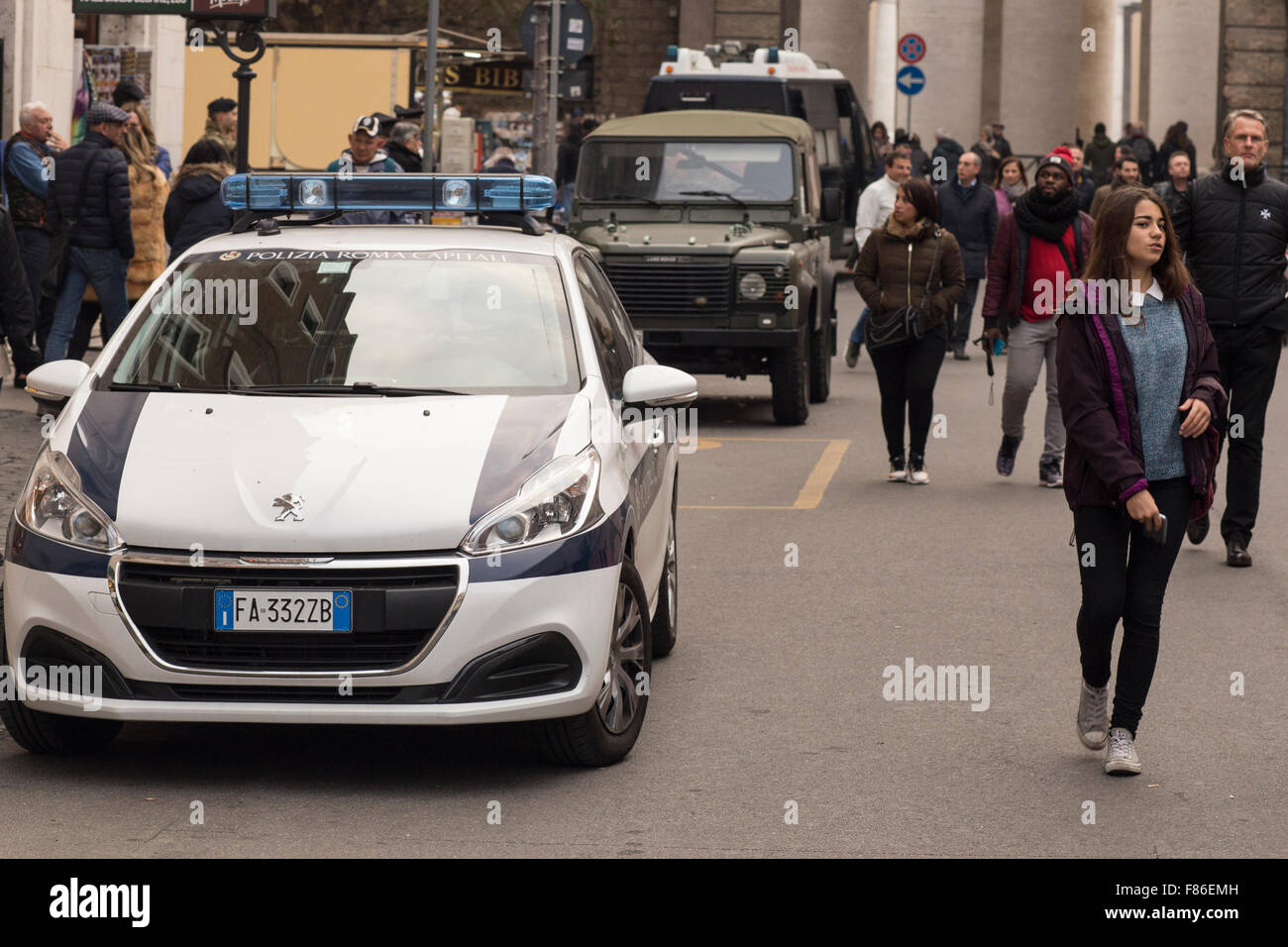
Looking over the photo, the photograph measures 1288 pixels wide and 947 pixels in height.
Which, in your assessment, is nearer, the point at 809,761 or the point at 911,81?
the point at 809,761

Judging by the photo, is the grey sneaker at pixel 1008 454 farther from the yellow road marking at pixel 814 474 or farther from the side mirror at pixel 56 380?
the side mirror at pixel 56 380

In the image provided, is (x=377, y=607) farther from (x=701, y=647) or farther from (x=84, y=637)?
(x=701, y=647)

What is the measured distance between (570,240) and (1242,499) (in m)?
3.96

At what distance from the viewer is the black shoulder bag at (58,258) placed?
15188 millimetres

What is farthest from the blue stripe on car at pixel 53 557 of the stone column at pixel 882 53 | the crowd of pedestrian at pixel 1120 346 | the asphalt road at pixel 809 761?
the stone column at pixel 882 53

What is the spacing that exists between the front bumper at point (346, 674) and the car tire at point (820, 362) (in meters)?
11.2

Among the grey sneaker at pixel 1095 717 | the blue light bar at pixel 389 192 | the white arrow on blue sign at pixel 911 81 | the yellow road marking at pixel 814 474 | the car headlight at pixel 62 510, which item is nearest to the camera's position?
the car headlight at pixel 62 510

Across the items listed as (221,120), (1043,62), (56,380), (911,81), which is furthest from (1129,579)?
(1043,62)

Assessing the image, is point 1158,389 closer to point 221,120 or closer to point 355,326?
point 355,326

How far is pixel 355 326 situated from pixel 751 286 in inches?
359

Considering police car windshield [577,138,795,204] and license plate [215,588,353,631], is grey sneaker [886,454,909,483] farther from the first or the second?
license plate [215,588,353,631]

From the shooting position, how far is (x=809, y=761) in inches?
259

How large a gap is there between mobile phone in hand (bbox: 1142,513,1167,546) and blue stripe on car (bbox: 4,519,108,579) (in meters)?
2.95

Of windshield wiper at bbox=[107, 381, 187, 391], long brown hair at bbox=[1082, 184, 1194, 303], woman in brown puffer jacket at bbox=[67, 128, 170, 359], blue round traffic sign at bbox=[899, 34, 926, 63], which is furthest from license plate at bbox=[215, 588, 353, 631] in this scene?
blue round traffic sign at bbox=[899, 34, 926, 63]
